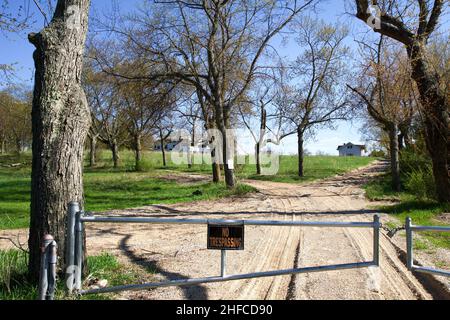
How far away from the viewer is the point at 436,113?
12070 millimetres

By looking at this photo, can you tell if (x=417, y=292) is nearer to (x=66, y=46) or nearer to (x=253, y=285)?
(x=253, y=285)

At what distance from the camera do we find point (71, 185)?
16.6ft

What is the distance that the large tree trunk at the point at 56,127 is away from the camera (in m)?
4.93

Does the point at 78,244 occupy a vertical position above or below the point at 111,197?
above

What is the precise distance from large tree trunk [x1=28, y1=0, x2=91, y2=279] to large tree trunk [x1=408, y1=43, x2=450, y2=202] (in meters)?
10.5

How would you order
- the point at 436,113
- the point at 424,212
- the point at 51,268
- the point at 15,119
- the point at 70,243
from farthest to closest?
the point at 15,119
the point at 436,113
the point at 424,212
the point at 70,243
the point at 51,268

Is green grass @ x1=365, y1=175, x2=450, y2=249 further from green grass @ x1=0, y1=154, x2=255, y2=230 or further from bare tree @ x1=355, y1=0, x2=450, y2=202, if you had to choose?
green grass @ x1=0, y1=154, x2=255, y2=230

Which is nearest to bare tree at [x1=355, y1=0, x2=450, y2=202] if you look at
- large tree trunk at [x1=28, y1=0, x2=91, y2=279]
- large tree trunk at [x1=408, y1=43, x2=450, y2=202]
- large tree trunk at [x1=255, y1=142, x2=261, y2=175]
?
large tree trunk at [x1=408, y1=43, x2=450, y2=202]

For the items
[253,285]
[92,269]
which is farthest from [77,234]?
[253,285]

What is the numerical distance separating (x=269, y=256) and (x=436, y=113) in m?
8.45

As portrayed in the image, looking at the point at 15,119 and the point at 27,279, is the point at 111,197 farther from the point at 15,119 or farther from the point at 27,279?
the point at 15,119

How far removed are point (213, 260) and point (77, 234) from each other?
272 centimetres

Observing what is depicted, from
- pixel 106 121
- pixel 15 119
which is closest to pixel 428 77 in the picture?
pixel 106 121

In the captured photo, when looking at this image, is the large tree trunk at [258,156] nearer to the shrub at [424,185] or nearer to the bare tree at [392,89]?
the bare tree at [392,89]
